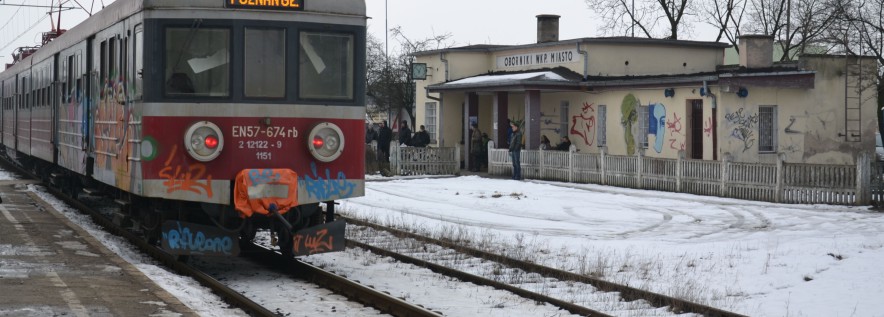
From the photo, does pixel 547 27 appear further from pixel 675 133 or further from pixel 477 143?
pixel 675 133

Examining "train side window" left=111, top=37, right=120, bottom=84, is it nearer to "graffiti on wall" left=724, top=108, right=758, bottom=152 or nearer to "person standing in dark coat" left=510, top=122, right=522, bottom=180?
"graffiti on wall" left=724, top=108, right=758, bottom=152

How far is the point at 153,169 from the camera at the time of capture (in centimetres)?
1131

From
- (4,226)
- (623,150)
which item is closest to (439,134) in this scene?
(623,150)

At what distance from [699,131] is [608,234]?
11.6 meters

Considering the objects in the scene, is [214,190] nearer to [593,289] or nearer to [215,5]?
[215,5]

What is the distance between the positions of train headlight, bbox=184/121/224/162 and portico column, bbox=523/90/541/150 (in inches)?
863

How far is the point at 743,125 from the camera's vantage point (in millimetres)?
27891

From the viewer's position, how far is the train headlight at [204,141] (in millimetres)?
11148

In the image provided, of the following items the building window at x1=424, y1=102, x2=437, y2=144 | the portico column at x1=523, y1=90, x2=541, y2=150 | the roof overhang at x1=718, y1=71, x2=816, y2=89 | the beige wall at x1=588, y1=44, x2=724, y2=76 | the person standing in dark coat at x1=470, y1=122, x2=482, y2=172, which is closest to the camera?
the roof overhang at x1=718, y1=71, x2=816, y2=89

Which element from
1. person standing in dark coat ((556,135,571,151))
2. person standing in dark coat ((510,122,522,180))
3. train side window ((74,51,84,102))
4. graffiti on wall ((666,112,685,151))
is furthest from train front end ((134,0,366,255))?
person standing in dark coat ((556,135,571,151))

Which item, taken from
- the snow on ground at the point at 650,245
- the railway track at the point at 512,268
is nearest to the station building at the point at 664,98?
the snow on ground at the point at 650,245

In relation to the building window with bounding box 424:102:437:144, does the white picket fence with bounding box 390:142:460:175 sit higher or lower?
lower

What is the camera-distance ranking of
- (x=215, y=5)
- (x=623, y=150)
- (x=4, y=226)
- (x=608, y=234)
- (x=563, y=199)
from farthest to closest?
(x=623, y=150), (x=563, y=199), (x=608, y=234), (x=4, y=226), (x=215, y=5)

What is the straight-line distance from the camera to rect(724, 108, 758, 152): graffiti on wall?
27.8m
